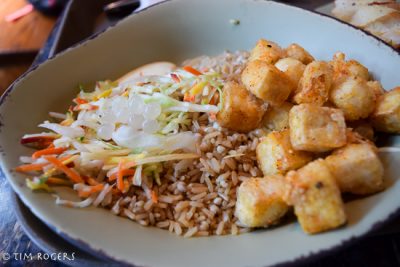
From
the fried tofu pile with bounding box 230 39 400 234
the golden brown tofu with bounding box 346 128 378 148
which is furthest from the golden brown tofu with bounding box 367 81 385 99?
the golden brown tofu with bounding box 346 128 378 148

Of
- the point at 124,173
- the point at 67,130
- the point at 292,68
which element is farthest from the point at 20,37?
the point at 292,68

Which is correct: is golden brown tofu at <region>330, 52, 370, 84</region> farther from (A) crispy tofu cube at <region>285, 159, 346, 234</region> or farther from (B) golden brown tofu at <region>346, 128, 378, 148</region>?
(A) crispy tofu cube at <region>285, 159, 346, 234</region>

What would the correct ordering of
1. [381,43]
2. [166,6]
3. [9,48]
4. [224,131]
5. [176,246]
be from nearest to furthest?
1. [176,246]
2. [224,131]
3. [381,43]
4. [166,6]
5. [9,48]

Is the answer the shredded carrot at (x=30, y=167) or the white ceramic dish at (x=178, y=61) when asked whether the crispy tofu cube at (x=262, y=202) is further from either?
the shredded carrot at (x=30, y=167)

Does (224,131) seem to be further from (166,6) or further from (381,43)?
(166,6)

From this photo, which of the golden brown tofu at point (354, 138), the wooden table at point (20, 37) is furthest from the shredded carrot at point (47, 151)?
the wooden table at point (20, 37)

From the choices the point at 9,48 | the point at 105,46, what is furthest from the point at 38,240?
the point at 9,48
